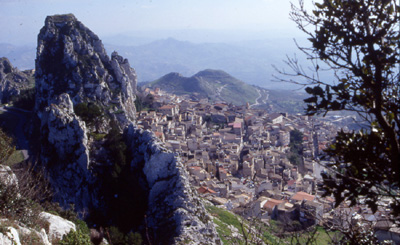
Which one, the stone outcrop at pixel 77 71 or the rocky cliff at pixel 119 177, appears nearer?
the rocky cliff at pixel 119 177

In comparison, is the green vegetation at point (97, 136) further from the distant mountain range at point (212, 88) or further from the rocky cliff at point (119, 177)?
the distant mountain range at point (212, 88)

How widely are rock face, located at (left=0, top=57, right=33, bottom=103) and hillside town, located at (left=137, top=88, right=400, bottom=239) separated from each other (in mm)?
17751

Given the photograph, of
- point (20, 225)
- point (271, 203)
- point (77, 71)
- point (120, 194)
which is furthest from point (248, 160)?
point (20, 225)

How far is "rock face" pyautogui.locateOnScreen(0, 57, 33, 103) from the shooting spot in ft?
143

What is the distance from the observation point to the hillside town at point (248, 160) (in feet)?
83.7

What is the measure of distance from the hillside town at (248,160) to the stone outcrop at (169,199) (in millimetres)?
2434

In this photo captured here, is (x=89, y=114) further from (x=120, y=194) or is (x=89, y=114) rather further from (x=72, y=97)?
(x=120, y=194)

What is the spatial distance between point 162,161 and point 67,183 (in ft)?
20.2

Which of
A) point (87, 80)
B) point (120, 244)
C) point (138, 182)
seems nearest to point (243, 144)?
point (87, 80)

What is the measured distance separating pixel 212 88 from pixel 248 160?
85171 millimetres

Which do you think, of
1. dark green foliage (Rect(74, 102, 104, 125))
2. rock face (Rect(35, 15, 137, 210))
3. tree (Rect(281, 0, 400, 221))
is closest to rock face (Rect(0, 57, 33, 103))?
rock face (Rect(35, 15, 137, 210))

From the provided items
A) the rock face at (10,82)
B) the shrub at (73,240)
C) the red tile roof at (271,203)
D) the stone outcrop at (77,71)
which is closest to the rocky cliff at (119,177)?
the shrub at (73,240)

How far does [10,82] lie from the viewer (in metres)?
48.4

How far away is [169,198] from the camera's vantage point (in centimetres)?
1595
